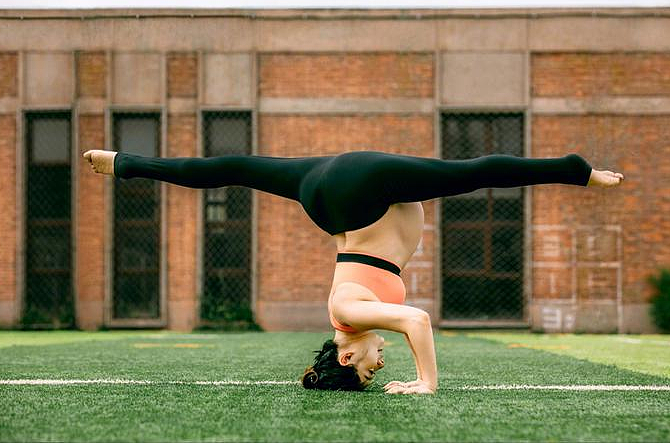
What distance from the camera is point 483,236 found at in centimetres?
1536

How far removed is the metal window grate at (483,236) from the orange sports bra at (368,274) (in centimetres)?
1036

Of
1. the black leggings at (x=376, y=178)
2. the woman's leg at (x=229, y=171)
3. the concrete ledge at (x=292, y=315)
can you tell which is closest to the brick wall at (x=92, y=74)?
the concrete ledge at (x=292, y=315)

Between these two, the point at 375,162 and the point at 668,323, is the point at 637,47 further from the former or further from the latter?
the point at 375,162

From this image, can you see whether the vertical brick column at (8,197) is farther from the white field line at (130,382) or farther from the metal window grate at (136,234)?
the white field line at (130,382)

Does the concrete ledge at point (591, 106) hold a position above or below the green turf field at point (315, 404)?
above

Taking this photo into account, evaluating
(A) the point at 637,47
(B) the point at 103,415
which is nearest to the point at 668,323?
(A) the point at 637,47

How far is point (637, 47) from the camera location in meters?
15.1

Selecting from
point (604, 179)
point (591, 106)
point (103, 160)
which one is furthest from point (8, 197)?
point (604, 179)

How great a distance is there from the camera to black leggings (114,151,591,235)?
4.84m

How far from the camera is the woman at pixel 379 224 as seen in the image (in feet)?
15.7

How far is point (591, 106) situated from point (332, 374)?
444 inches

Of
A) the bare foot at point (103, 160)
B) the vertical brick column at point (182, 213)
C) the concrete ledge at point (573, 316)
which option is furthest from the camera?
the vertical brick column at point (182, 213)

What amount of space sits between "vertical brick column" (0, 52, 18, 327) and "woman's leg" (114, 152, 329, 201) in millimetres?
10699

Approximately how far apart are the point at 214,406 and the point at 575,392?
6.59 ft
